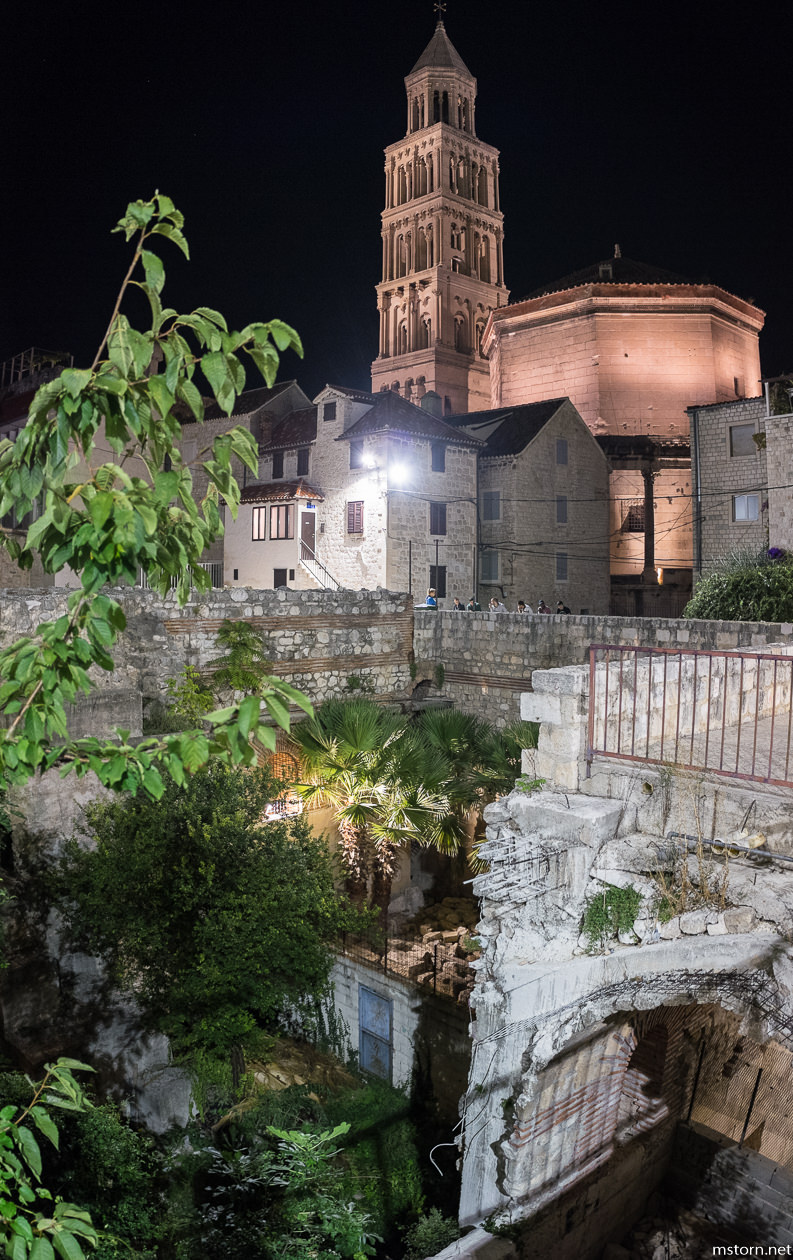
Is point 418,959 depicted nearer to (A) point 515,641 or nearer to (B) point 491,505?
(A) point 515,641

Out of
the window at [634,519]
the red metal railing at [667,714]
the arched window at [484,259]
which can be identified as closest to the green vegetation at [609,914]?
the red metal railing at [667,714]

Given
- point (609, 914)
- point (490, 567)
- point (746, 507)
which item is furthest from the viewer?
point (490, 567)

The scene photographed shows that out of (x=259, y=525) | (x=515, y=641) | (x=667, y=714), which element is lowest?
(x=667, y=714)

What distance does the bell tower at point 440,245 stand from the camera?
51000 millimetres

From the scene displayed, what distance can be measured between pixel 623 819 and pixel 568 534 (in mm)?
27747

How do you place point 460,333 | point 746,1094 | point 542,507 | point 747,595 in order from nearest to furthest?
1. point 746,1094
2. point 747,595
3. point 542,507
4. point 460,333

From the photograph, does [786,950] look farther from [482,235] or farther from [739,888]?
[482,235]

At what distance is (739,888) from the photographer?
5.79 meters

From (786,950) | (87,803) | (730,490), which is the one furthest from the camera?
(730,490)

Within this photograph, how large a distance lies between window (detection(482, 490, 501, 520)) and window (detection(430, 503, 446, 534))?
2.17m

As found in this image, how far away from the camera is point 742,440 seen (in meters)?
27.9

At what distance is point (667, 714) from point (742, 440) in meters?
23.7

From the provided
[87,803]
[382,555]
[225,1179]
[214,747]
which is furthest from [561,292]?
[214,747]

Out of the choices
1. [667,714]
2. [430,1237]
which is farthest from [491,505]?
[430,1237]
